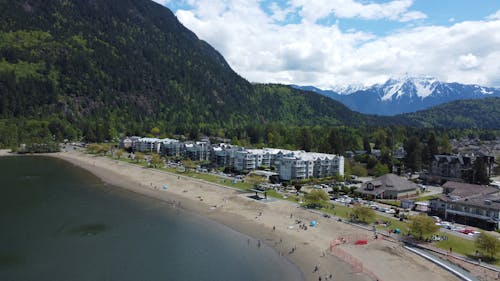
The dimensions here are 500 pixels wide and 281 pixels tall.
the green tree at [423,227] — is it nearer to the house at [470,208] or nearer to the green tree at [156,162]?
the house at [470,208]

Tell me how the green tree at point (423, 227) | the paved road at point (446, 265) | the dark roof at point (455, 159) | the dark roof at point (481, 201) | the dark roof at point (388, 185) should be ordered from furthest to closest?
the dark roof at point (455, 159) → the dark roof at point (388, 185) → the dark roof at point (481, 201) → the green tree at point (423, 227) → the paved road at point (446, 265)

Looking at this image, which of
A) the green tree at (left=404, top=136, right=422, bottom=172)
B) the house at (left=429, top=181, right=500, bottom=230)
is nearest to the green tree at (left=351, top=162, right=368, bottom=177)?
the green tree at (left=404, top=136, right=422, bottom=172)

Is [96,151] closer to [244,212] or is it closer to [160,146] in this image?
[160,146]

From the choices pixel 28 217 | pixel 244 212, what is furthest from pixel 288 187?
pixel 28 217

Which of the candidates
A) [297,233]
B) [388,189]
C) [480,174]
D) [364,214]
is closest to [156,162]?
[388,189]

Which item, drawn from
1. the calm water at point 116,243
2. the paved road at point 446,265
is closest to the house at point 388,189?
the paved road at point 446,265

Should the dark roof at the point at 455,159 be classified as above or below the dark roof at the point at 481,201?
above
